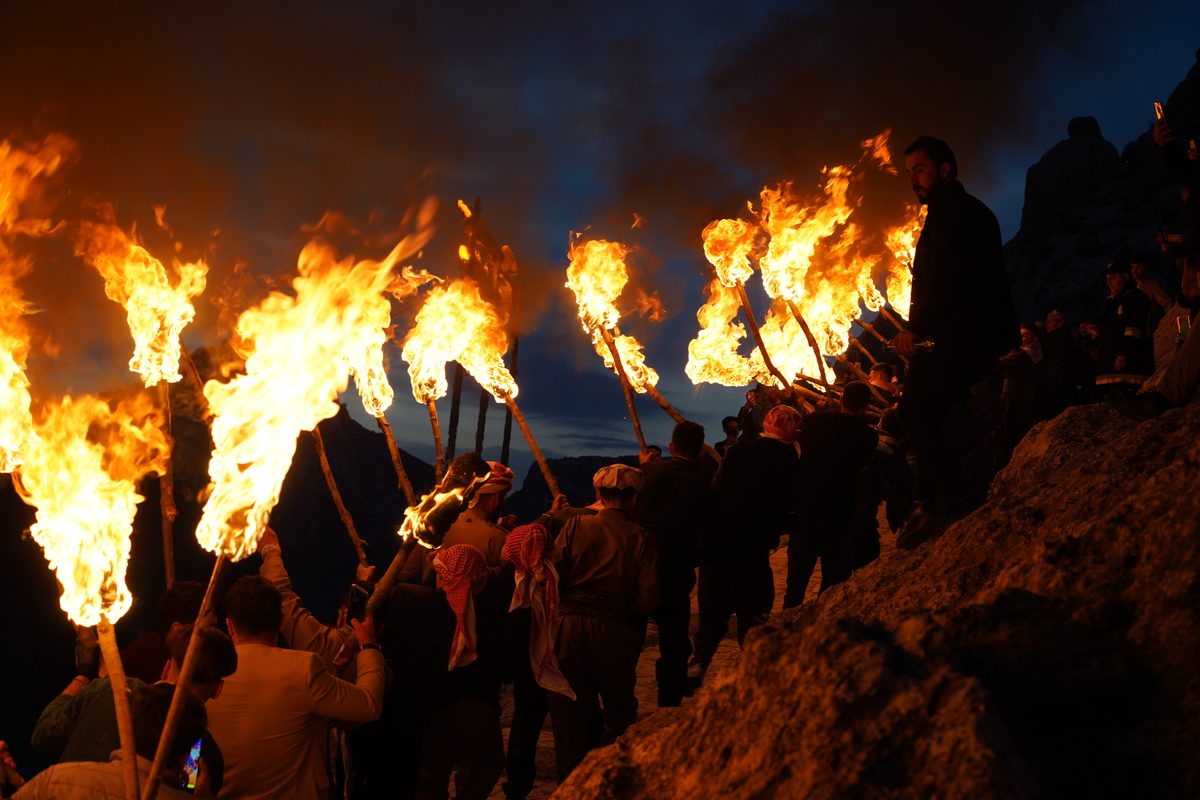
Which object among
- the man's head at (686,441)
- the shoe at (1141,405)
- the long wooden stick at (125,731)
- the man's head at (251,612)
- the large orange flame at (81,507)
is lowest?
the long wooden stick at (125,731)

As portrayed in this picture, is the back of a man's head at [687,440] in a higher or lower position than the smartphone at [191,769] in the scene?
higher

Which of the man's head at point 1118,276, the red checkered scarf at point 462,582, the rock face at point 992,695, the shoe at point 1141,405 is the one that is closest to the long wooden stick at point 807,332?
the man's head at point 1118,276

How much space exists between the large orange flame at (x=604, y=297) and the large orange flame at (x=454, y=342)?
1.33m

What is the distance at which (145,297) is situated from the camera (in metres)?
8.16

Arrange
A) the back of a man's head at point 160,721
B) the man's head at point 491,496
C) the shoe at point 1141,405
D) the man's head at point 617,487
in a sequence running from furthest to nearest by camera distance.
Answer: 1. the man's head at point 491,496
2. the man's head at point 617,487
3. the shoe at point 1141,405
4. the back of a man's head at point 160,721

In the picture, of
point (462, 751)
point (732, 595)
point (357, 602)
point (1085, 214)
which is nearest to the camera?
point (357, 602)

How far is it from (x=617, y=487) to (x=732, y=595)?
164 cm

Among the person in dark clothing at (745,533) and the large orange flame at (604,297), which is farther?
the large orange flame at (604,297)

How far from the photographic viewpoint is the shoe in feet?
14.5

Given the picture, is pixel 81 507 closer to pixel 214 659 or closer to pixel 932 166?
pixel 214 659

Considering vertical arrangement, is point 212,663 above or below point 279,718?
above

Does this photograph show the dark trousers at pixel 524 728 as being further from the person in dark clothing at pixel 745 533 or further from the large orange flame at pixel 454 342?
the large orange flame at pixel 454 342

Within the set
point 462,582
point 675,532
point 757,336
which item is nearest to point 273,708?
point 462,582

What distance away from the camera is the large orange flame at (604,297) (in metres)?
11.1
